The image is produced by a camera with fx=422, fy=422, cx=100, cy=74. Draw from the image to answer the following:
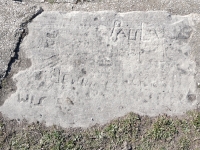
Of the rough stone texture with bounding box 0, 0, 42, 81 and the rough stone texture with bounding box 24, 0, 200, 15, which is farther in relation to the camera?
the rough stone texture with bounding box 24, 0, 200, 15

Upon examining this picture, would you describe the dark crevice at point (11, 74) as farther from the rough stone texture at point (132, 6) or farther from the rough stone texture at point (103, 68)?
the rough stone texture at point (132, 6)

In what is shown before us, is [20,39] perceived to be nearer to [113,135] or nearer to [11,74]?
[11,74]

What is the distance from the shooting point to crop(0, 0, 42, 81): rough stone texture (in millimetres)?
5785

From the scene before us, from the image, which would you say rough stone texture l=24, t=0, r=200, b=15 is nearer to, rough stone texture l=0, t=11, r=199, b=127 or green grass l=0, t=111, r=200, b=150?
rough stone texture l=0, t=11, r=199, b=127

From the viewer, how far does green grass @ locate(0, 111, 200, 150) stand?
550cm

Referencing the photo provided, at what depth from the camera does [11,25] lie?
233 inches

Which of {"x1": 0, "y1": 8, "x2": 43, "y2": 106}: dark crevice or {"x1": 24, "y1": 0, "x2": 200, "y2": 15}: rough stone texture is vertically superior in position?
{"x1": 24, "y1": 0, "x2": 200, "y2": 15}: rough stone texture

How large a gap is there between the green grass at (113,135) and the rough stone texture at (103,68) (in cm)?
12

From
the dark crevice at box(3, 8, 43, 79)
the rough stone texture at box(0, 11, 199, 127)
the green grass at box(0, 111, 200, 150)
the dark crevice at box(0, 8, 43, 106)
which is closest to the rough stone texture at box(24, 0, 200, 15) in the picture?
the rough stone texture at box(0, 11, 199, 127)

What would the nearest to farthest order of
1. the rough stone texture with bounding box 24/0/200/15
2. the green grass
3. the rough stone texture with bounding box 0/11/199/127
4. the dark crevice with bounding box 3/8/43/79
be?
the green grass
the rough stone texture with bounding box 0/11/199/127
the dark crevice with bounding box 3/8/43/79
the rough stone texture with bounding box 24/0/200/15

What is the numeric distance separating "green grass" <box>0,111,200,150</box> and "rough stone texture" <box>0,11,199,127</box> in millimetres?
117

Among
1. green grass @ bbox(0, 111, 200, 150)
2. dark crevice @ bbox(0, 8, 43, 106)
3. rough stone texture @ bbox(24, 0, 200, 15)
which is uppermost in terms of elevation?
rough stone texture @ bbox(24, 0, 200, 15)

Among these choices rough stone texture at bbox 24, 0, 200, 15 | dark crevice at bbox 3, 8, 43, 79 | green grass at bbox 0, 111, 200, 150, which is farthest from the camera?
rough stone texture at bbox 24, 0, 200, 15

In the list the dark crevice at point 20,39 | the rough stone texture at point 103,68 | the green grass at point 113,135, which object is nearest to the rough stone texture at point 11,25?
the dark crevice at point 20,39
